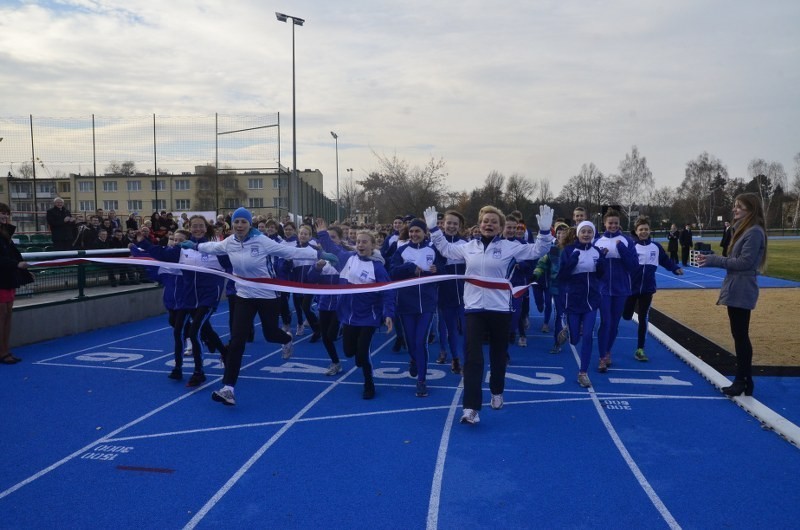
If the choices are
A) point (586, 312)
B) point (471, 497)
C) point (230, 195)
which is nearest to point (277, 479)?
point (471, 497)

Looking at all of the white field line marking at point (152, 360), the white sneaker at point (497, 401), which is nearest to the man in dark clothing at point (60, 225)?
the white field line marking at point (152, 360)

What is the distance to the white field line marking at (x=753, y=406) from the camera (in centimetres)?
552

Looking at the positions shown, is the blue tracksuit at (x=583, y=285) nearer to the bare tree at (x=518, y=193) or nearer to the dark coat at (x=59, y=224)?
the dark coat at (x=59, y=224)

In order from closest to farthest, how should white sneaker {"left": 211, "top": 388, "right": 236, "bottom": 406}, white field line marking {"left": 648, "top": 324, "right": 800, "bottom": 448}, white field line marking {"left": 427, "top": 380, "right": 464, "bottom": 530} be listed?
white field line marking {"left": 427, "top": 380, "right": 464, "bottom": 530} → white field line marking {"left": 648, "top": 324, "right": 800, "bottom": 448} → white sneaker {"left": 211, "top": 388, "right": 236, "bottom": 406}

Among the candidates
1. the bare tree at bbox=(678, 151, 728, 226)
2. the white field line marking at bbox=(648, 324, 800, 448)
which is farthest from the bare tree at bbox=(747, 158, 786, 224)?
the white field line marking at bbox=(648, 324, 800, 448)

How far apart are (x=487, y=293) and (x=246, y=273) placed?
9.03 feet

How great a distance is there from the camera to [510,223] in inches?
345

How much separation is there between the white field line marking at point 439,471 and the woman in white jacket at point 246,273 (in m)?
2.31

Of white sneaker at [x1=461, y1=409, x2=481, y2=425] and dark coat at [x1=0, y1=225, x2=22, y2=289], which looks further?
dark coat at [x1=0, y1=225, x2=22, y2=289]

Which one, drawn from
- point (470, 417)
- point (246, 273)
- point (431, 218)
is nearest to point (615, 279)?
point (431, 218)

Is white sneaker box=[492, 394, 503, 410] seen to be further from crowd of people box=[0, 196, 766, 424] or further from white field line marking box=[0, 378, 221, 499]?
white field line marking box=[0, 378, 221, 499]

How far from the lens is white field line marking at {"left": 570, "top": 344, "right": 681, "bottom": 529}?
13.4ft

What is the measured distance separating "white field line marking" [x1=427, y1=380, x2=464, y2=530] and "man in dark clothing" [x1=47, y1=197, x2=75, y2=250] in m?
11.2

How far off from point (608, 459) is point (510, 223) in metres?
4.33
